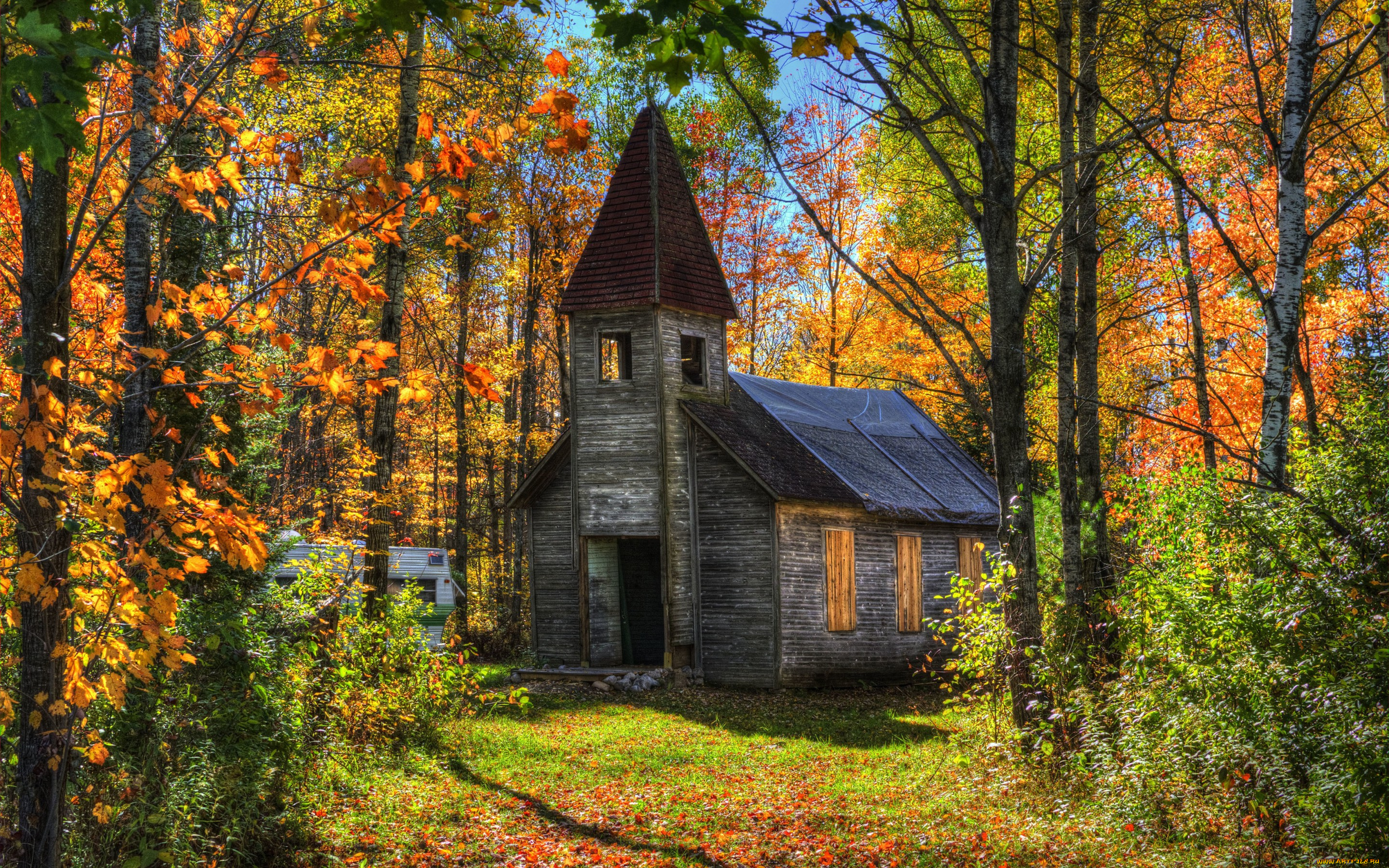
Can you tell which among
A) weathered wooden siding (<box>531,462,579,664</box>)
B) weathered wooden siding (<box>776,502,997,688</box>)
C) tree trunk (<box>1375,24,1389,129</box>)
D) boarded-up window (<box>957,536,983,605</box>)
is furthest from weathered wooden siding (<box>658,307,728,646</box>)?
tree trunk (<box>1375,24,1389,129</box>)

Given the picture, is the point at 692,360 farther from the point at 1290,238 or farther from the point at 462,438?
the point at 1290,238

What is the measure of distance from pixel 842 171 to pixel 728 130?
13.6 feet

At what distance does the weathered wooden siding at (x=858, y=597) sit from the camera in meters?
18.2

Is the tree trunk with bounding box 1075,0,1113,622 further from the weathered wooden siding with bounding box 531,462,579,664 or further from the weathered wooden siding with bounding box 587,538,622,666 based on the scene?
the weathered wooden siding with bounding box 531,462,579,664

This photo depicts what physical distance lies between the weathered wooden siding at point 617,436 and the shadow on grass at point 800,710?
125 inches

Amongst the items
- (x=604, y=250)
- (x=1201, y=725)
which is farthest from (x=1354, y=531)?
(x=604, y=250)

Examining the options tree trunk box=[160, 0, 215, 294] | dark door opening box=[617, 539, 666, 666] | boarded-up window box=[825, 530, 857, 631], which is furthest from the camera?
dark door opening box=[617, 539, 666, 666]

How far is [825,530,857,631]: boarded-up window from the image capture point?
1900 cm

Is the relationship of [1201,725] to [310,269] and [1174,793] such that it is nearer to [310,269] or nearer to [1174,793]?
[1174,793]

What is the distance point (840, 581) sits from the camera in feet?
63.2

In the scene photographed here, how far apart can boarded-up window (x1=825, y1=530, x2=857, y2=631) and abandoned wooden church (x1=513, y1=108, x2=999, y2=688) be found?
4 cm

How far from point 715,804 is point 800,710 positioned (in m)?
7.08

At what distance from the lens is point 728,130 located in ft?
104

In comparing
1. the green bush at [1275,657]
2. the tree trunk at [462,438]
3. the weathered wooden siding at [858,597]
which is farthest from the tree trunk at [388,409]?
the tree trunk at [462,438]
